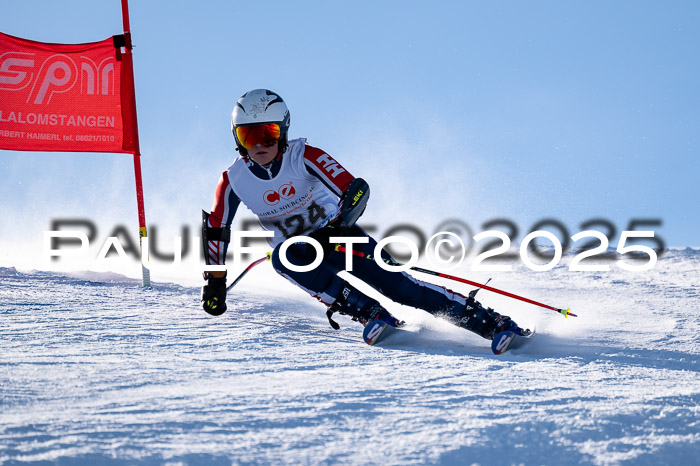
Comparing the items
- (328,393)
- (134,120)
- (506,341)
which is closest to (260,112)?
(506,341)

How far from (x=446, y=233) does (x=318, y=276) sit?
352 centimetres

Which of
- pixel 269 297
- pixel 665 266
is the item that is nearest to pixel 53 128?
pixel 269 297

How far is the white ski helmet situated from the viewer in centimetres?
403

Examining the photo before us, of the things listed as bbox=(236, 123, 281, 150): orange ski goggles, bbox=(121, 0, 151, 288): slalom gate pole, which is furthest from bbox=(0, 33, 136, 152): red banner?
bbox=(236, 123, 281, 150): orange ski goggles

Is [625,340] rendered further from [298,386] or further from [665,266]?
[665,266]

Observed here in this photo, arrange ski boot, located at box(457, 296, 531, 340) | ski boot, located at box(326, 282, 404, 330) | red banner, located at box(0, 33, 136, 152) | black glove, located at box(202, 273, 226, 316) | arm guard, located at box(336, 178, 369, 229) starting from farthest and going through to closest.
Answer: red banner, located at box(0, 33, 136, 152) → black glove, located at box(202, 273, 226, 316) → ski boot, located at box(326, 282, 404, 330) → ski boot, located at box(457, 296, 531, 340) → arm guard, located at box(336, 178, 369, 229)

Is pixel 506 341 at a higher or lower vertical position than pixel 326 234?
lower

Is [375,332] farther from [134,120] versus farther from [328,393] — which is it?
[134,120]

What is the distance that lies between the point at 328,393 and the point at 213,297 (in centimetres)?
228

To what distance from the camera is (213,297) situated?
169 inches

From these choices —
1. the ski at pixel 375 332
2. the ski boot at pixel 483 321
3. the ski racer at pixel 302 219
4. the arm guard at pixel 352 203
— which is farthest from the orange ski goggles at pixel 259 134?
the ski boot at pixel 483 321

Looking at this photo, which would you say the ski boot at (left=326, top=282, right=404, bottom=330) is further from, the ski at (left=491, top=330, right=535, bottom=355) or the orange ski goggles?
the orange ski goggles

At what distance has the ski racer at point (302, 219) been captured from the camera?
3998 mm

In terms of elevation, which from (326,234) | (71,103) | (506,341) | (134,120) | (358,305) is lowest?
(506,341)
